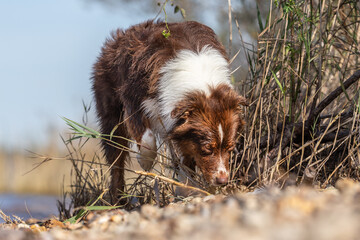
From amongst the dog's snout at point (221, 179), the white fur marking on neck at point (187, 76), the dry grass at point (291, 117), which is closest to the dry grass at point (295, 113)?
the dry grass at point (291, 117)

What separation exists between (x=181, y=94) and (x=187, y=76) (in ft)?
0.56

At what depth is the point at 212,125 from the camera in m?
4.06

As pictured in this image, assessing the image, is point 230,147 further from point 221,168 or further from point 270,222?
point 270,222

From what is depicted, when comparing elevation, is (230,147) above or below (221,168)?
above

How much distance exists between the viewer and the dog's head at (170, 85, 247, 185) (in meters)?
4.05

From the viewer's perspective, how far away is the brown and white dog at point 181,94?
407 cm

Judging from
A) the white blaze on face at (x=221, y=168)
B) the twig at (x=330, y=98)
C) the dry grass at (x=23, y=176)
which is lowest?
the dry grass at (x=23, y=176)

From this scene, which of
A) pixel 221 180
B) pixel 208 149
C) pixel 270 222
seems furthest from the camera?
pixel 208 149

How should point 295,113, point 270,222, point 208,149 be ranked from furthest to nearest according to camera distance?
point 295,113 < point 208,149 < point 270,222

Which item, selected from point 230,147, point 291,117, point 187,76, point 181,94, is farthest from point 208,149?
point 291,117

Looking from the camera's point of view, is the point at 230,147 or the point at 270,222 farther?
the point at 230,147

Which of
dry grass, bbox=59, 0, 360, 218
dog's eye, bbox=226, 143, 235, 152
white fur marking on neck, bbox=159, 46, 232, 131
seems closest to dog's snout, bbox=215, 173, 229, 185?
dry grass, bbox=59, 0, 360, 218

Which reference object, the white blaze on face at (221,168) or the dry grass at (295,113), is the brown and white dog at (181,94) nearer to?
the white blaze on face at (221,168)

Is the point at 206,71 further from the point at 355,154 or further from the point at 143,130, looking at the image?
the point at 355,154
